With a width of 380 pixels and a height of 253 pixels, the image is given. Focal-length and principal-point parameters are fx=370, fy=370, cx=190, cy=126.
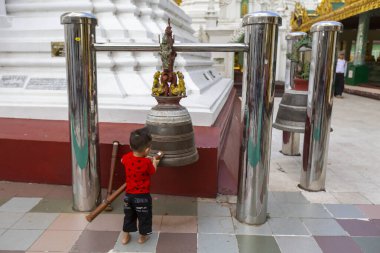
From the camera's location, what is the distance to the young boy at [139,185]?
2.17m

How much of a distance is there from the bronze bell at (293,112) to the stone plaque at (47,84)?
2219 mm

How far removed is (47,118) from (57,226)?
4.66 ft

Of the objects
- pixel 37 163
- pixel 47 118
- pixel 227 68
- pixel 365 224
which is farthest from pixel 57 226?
pixel 227 68

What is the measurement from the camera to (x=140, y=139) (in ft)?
6.98

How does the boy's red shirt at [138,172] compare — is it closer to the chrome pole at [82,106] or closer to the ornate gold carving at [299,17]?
the chrome pole at [82,106]

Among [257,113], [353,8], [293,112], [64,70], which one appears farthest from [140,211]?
[353,8]

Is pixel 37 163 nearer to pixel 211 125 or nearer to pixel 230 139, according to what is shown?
pixel 211 125

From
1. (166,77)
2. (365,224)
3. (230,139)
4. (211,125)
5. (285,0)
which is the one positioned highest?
(285,0)

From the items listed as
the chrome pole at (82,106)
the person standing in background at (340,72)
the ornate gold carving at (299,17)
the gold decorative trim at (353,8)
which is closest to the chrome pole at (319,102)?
the chrome pole at (82,106)

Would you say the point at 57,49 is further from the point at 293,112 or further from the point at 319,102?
the point at 319,102

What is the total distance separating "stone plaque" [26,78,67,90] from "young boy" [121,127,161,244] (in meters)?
1.92

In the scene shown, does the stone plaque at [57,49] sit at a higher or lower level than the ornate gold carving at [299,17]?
lower

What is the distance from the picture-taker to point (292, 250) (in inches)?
85.4

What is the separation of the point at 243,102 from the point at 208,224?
0.84m
